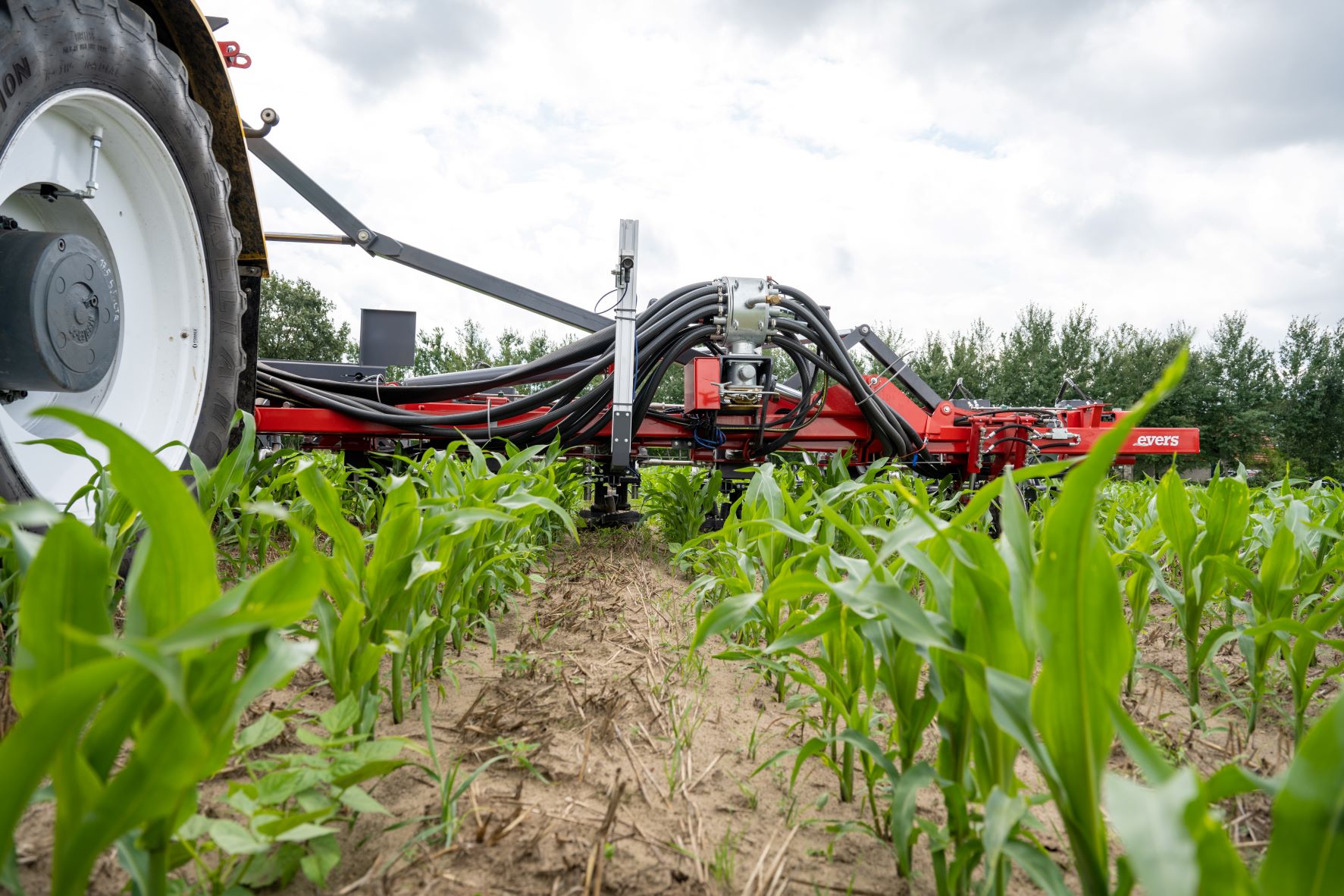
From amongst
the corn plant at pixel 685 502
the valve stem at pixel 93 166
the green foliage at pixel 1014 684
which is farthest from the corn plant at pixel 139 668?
the corn plant at pixel 685 502

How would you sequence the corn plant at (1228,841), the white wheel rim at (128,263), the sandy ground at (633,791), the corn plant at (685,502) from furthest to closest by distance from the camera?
1. the corn plant at (685,502)
2. the white wheel rim at (128,263)
3. the sandy ground at (633,791)
4. the corn plant at (1228,841)

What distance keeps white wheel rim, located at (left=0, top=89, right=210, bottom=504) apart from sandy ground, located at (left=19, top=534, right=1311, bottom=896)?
80cm

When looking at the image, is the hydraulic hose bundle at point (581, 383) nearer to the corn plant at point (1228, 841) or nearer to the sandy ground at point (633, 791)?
the sandy ground at point (633, 791)

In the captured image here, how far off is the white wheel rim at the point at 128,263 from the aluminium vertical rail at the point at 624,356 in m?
1.57

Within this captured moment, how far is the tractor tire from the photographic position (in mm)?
1379

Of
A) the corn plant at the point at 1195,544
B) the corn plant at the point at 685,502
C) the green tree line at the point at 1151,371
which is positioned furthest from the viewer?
the green tree line at the point at 1151,371

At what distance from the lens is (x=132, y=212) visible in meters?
1.93

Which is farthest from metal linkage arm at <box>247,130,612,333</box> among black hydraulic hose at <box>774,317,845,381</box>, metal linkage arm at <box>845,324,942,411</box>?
metal linkage arm at <box>845,324,942,411</box>

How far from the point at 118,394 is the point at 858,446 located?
3467 mm

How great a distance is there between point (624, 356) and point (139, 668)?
267 cm

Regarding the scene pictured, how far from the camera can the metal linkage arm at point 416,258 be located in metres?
3.38

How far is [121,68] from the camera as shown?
1602 mm

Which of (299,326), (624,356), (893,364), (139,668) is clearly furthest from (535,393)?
(299,326)

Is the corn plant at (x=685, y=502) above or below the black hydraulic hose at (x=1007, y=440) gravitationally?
Answer: below
